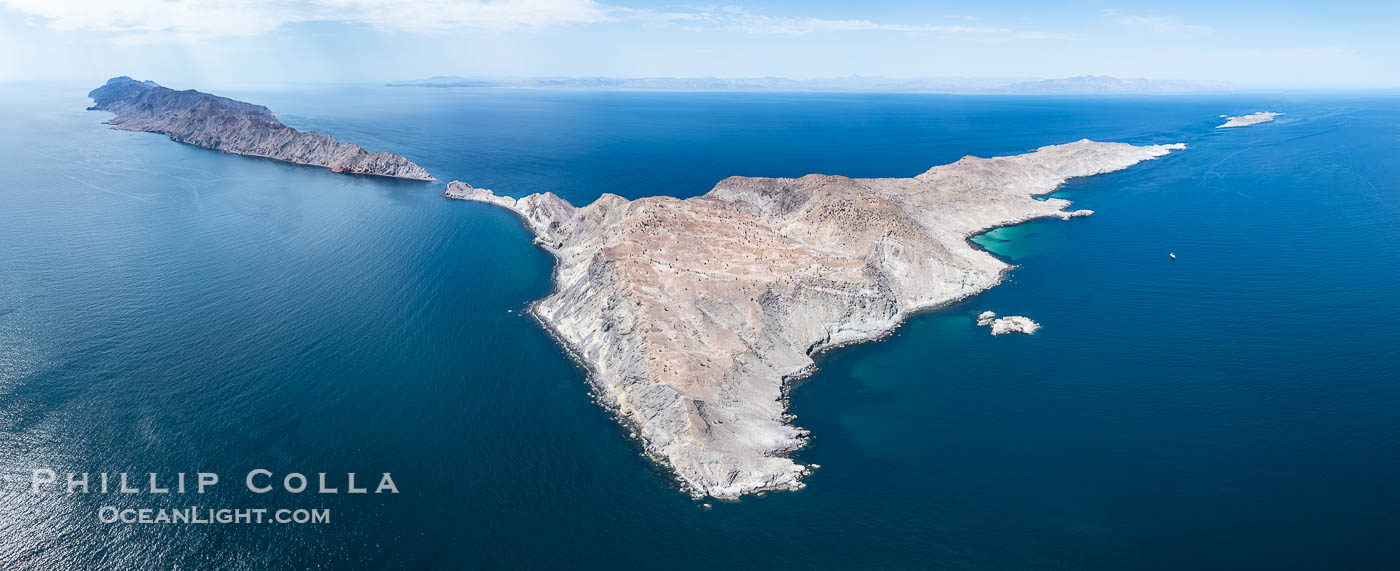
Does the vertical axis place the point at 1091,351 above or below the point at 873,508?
above

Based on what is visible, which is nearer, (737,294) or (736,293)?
(737,294)

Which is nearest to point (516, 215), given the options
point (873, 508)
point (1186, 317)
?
point (873, 508)

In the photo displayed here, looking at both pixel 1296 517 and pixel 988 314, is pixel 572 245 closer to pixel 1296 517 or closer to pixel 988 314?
pixel 988 314

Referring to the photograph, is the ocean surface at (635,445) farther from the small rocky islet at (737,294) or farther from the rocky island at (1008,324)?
the small rocky islet at (737,294)

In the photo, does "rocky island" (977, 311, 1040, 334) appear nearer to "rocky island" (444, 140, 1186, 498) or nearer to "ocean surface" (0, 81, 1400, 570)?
"ocean surface" (0, 81, 1400, 570)

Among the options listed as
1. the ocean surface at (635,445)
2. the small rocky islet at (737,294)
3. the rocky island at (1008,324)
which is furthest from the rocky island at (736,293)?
the rocky island at (1008,324)

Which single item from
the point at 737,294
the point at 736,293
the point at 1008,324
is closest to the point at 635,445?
the point at 737,294

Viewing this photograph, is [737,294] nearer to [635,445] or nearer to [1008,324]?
[635,445]

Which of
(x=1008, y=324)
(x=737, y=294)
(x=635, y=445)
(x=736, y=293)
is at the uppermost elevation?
(x=736, y=293)

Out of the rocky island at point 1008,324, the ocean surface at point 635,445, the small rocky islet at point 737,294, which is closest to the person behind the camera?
the ocean surface at point 635,445
